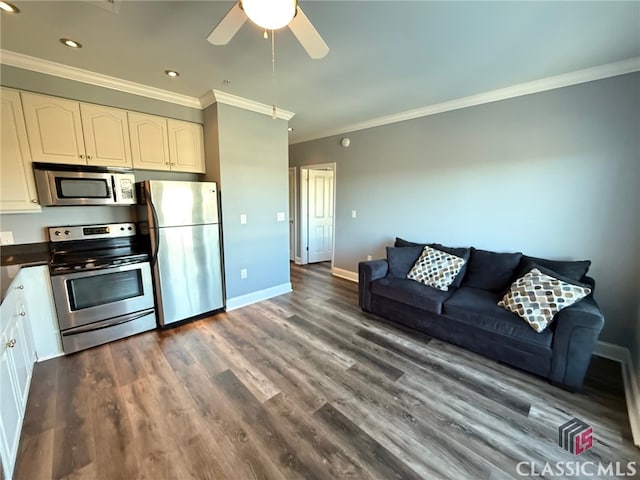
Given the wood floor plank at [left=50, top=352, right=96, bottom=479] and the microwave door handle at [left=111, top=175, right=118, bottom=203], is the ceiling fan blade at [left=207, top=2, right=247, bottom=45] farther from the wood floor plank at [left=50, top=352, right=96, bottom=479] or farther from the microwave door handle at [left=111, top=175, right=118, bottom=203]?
the wood floor plank at [left=50, top=352, right=96, bottom=479]

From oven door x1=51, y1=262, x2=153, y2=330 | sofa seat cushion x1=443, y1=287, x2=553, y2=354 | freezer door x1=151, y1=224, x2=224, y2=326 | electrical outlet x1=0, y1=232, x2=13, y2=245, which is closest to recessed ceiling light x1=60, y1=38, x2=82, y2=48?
freezer door x1=151, y1=224, x2=224, y2=326

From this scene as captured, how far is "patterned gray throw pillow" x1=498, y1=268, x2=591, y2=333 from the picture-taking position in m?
2.12

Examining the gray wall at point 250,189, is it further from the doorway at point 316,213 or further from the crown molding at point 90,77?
the doorway at point 316,213

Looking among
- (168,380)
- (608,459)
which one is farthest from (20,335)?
(608,459)

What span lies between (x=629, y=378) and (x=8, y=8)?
5180mm

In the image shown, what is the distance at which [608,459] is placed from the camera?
151 cm

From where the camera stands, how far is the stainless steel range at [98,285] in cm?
235

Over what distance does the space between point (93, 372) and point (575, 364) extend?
3862mm

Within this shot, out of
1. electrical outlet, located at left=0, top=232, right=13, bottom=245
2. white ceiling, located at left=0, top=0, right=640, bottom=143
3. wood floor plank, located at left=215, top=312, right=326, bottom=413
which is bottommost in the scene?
wood floor plank, located at left=215, top=312, right=326, bottom=413

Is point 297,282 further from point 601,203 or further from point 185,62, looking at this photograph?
point 601,203

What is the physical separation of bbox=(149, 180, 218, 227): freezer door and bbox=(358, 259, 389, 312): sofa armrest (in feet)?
6.29

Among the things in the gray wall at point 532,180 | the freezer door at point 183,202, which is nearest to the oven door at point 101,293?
the freezer door at point 183,202

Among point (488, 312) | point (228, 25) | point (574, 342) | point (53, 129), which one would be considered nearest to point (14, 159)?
point (53, 129)

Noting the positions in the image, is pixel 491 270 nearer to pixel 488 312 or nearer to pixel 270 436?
pixel 488 312
